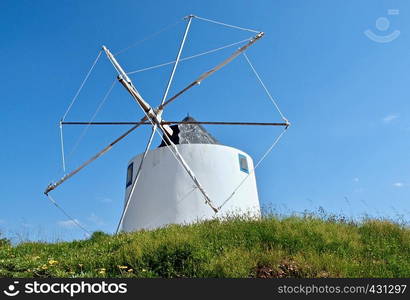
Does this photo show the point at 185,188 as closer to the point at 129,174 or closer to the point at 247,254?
the point at 129,174

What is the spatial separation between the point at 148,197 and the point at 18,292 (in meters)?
7.75

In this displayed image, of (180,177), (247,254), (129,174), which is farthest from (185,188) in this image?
(247,254)

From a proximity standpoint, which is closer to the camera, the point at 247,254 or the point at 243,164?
the point at 247,254

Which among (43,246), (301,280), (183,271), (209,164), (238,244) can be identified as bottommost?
(301,280)

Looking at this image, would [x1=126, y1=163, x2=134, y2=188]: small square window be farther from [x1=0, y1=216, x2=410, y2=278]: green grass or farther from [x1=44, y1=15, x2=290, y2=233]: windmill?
[x1=0, y1=216, x2=410, y2=278]: green grass

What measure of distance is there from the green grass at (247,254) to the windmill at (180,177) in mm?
3433

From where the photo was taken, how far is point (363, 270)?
20.9ft

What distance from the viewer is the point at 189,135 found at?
14703 millimetres

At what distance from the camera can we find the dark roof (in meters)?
14.4

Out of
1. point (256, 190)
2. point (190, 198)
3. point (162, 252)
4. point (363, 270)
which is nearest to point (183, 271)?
point (162, 252)

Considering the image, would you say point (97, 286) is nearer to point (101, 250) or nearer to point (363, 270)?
point (101, 250)

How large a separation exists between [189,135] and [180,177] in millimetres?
2272

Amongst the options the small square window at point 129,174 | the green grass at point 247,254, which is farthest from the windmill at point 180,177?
the green grass at point 247,254

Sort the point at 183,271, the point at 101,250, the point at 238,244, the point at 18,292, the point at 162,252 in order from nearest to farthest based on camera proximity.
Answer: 1. the point at 18,292
2. the point at 183,271
3. the point at 162,252
4. the point at 238,244
5. the point at 101,250
